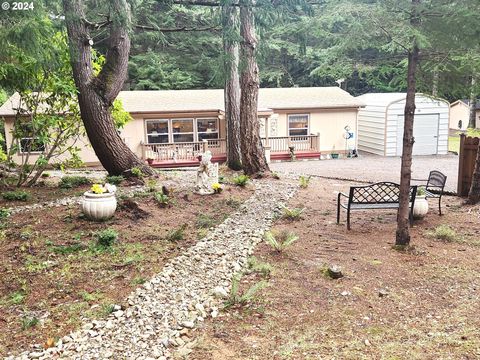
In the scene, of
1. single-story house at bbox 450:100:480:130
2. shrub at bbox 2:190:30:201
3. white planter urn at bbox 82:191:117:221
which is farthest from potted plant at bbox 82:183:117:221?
single-story house at bbox 450:100:480:130

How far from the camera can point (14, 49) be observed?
670 cm

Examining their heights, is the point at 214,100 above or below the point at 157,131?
above

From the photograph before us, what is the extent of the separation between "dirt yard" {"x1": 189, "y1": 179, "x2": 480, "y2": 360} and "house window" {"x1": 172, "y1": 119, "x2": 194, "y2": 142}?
12.5 metres

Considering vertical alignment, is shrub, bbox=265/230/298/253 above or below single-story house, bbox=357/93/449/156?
below

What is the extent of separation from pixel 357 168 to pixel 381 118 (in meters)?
5.08

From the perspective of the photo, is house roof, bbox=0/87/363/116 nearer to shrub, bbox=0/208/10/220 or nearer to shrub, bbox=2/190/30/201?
shrub, bbox=2/190/30/201

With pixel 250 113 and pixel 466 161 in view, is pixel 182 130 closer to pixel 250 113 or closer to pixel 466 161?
pixel 250 113

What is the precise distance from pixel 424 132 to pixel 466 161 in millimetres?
10432

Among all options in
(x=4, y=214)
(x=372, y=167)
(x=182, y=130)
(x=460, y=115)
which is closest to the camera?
(x=4, y=214)

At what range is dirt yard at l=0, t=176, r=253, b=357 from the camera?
13.2ft

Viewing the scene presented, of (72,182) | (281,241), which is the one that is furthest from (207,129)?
(281,241)

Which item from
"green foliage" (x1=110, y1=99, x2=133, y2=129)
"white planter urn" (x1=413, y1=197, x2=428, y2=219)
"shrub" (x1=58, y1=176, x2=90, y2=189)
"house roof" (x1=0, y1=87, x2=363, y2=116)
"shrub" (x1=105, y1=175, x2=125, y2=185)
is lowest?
"white planter urn" (x1=413, y1=197, x2=428, y2=219)

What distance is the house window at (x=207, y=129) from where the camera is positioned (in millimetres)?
18769

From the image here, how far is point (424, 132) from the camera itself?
1955cm
